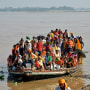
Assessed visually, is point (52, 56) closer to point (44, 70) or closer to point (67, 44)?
point (44, 70)

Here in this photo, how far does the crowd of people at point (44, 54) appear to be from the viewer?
15000mm

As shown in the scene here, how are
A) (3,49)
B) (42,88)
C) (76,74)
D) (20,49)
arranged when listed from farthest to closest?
(3,49), (76,74), (20,49), (42,88)

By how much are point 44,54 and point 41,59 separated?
714 millimetres

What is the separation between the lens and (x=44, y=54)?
15.7 m

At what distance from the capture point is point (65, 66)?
16.1 metres

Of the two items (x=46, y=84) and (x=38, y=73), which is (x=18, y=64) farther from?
(x=46, y=84)

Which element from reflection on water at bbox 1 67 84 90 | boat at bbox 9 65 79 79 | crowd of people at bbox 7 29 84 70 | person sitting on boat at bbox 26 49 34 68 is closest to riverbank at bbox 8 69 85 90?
reflection on water at bbox 1 67 84 90

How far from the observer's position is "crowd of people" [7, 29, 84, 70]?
49.2ft

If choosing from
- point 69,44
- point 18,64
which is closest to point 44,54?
point 18,64

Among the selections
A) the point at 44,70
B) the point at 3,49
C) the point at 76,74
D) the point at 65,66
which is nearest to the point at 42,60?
the point at 44,70

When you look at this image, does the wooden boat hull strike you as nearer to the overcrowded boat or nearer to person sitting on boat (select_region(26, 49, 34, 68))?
the overcrowded boat

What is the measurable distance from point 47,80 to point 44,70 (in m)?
0.75

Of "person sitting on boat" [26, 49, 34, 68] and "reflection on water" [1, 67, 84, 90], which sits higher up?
"person sitting on boat" [26, 49, 34, 68]

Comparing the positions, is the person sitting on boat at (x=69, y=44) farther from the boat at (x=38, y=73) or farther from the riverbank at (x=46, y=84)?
the riverbank at (x=46, y=84)
